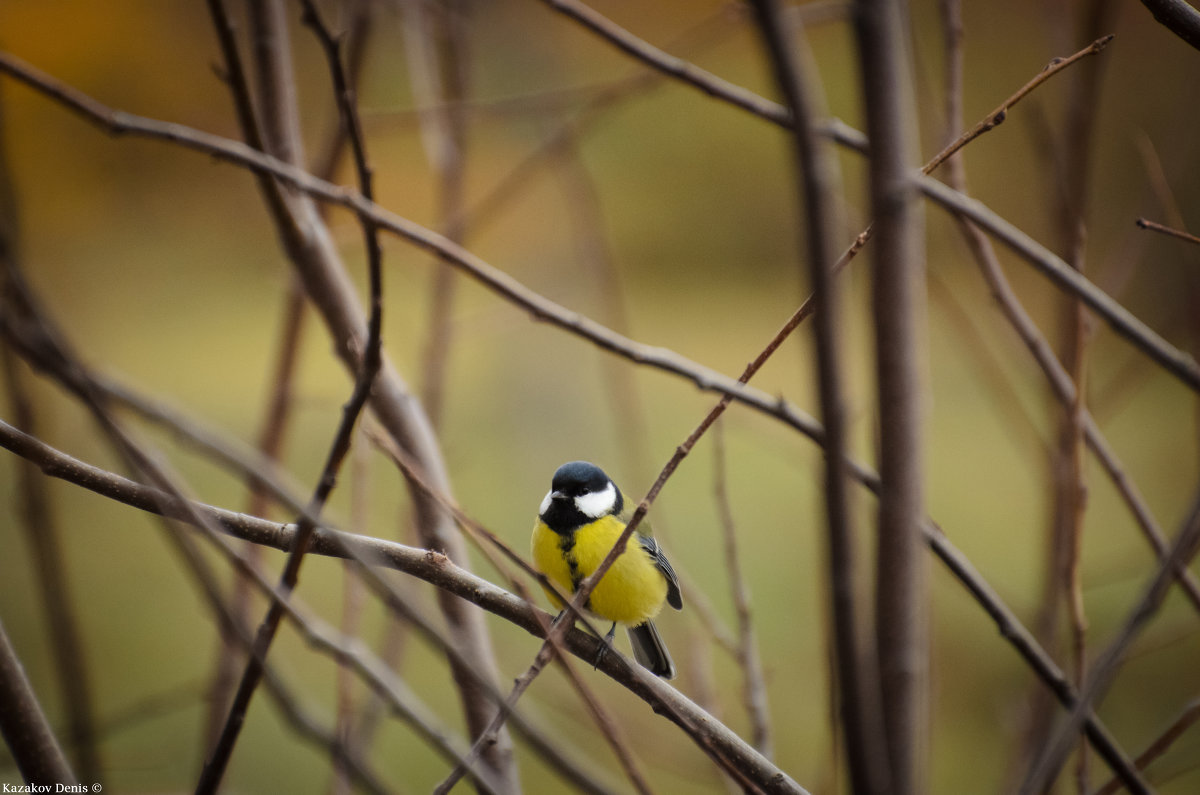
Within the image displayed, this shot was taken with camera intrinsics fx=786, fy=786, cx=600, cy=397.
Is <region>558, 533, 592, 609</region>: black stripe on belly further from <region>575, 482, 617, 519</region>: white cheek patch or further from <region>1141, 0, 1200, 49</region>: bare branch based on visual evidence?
<region>1141, 0, 1200, 49</region>: bare branch

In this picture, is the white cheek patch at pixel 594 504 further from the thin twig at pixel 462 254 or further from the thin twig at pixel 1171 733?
the thin twig at pixel 1171 733

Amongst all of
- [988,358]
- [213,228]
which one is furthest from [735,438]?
[213,228]

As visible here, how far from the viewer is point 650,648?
1182 millimetres

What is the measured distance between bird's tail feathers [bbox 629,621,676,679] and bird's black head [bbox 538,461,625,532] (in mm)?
198

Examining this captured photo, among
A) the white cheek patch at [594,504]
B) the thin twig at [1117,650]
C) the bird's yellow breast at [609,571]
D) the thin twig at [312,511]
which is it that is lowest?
the thin twig at [1117,650]

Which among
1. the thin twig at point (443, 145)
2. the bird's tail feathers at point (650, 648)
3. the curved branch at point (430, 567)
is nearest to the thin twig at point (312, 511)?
the curved branch at point (430, 567)

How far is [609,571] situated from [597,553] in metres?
0.03

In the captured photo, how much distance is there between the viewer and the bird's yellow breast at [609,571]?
3.37 ft

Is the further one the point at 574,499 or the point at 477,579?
the point at 574,499

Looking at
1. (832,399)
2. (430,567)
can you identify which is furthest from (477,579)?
(832,399)

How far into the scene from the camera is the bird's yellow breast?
1028 mm

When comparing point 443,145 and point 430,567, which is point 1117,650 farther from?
point 443,145

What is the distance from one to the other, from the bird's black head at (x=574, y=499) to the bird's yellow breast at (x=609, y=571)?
0.01 metres

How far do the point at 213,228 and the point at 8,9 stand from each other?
29.7 inches
